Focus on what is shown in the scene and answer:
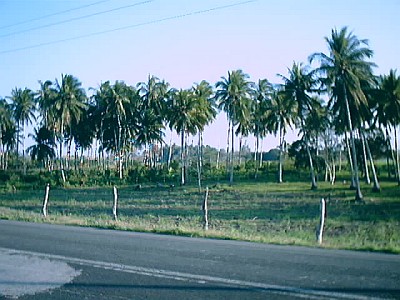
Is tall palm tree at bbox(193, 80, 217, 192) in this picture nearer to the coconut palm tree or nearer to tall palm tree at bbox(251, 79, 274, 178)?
tall palm tree at bbox(251, 79, 274, 178)

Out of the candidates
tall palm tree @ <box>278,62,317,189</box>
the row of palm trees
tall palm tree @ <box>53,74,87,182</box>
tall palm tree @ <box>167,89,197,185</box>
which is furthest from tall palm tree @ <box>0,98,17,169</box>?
tall palm tree @ <box>278,62,317,189</box>

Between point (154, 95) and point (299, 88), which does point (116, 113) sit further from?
point (299, 88)

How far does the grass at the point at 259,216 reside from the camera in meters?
12.1

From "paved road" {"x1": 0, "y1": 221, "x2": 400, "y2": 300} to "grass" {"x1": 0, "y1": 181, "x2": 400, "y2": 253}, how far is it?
7.02 feet

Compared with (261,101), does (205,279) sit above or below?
below

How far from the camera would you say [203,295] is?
17.4 ft

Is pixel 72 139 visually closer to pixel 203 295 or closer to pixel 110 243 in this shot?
pixel 110 243

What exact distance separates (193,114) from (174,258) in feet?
129

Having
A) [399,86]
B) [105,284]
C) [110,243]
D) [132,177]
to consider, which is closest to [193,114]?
[132,177]

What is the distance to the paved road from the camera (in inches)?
214

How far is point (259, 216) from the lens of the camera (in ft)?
75.3

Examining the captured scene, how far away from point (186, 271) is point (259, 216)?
1684cm

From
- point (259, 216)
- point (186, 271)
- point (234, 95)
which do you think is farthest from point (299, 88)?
point (186, 271)

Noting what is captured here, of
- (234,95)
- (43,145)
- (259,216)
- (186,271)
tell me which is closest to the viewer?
(186,271)
